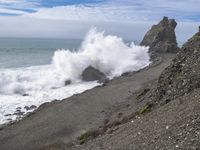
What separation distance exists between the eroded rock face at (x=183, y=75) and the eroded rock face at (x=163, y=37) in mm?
40721

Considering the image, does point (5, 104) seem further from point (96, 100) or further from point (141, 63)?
point (141, 63)

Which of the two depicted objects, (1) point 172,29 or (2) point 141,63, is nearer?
(2) point 141,63

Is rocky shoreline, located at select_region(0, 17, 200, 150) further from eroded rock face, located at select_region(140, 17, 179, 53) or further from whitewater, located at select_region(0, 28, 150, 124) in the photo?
eroded rock face, located at select_region(140, 17, 179, 53)

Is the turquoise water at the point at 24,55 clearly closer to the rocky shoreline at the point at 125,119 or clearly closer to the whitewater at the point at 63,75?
the whitewater at the point at 63,75

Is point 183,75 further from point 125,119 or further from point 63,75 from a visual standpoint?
point 63,75

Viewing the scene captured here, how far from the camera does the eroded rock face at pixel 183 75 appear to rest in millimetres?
15414

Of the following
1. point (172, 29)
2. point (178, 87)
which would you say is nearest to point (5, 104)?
point (178, 87)

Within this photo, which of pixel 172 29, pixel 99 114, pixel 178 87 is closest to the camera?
pixel 178 87

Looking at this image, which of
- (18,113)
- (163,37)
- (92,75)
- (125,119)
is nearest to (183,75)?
(125,119)

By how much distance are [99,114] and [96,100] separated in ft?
10.8

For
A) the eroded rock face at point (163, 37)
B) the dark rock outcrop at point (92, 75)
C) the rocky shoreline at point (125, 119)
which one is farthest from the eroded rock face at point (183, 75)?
the eroded rock face at point (163, 37)

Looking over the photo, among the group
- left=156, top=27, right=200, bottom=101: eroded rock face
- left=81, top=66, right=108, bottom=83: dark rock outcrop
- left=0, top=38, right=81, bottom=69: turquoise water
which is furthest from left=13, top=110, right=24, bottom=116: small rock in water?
left=0, top=38, right=81, bottom=69: turquoise water

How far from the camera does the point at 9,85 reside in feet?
118

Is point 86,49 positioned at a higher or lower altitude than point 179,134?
lower
